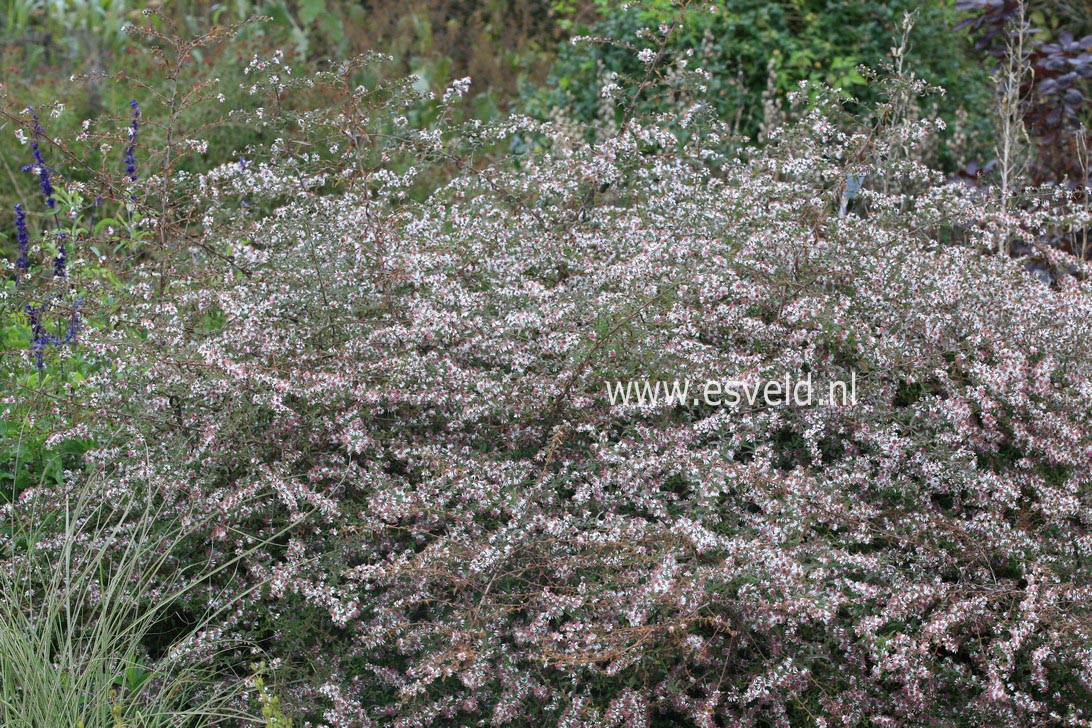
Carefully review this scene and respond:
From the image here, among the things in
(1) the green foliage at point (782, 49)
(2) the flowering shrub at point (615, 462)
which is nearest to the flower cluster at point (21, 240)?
(2) the flowering shrub at point (615, 462)

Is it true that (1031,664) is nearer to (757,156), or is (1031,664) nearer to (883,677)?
(883,677)

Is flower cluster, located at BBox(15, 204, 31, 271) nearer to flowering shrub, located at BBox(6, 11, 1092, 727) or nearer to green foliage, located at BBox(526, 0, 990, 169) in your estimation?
flowering shrub, located at BBox(6, 11, 1092, 727)

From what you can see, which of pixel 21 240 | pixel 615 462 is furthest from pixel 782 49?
pixel 615 462

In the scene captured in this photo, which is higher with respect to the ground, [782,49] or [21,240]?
[782,49]

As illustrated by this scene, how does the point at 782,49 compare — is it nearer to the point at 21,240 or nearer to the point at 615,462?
the point at 21,240

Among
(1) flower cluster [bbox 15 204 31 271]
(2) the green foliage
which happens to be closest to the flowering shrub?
(1) flower cluster [bbox 15 204 31 271]

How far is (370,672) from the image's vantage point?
297 centimetres

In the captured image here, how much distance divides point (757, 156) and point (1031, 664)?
236cm

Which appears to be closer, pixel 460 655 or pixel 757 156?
pixel 460 655

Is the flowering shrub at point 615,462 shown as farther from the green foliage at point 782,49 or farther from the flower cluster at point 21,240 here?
the green foliage at point 782,49

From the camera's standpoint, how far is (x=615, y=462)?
3031 mm

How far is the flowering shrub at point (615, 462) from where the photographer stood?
274 cm

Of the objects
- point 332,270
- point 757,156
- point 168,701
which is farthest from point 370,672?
point 757,156

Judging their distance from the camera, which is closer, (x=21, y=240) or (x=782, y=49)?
(x=21, y=240)
